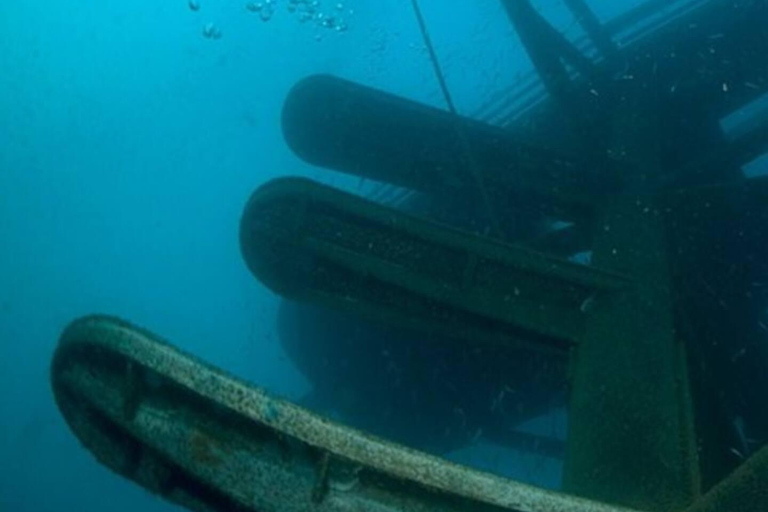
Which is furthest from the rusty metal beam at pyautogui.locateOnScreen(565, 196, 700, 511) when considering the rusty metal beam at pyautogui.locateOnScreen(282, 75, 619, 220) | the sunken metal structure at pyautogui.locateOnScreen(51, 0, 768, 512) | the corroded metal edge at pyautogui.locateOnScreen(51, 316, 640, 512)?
the corroded metal edge at pyautogui.locateOnScreen(51, 316, 640, 512)

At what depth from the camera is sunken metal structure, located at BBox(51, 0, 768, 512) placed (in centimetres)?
230

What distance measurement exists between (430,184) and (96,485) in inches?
2676

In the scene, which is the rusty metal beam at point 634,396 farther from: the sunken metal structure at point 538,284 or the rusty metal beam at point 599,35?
the rusty metal beam at point 599,35

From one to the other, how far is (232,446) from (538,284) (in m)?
3.22

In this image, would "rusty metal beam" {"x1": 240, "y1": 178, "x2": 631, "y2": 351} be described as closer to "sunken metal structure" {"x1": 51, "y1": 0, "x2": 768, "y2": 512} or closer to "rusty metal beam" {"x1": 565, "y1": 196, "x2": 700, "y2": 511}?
"sunken metal structure" {"x1": 51, "y1": 0, "x2": 768, "y2": 512}

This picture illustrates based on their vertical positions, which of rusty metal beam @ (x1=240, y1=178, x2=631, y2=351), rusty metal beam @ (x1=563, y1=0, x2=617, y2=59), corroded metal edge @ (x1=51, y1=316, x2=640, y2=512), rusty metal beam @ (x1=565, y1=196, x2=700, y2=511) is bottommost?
rusty metal beam @ (x1=565, y1=196, x2=700, y2=511)

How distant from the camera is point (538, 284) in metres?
5.22

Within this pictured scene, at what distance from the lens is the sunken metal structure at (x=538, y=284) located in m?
2.30

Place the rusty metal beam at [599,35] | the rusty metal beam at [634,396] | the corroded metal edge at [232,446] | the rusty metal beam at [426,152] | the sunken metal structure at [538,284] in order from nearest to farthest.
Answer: the corroded metal edge at [232,446] < the sunken metal structure at [538,284] < the rusty metal beam at [634,396] < the rusty metal beam at [426,152] < the rusty metal beam at [599,35]

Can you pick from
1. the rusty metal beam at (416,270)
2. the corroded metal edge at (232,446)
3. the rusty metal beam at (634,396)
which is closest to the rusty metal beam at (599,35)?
the rusty metal beam at (634,396)

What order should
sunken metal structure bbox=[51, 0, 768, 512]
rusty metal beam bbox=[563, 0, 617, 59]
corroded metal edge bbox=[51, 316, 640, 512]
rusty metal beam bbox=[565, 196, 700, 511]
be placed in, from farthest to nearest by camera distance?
rusty metal beam bbox=[563, 0, 617, 59] < rusty metal beam bbox=[565, 196, 700, 511] < sunken metal structure bbox=[51, 0, 768, 512] < corroded metal edge bbox=[51, 316, 640, 512]

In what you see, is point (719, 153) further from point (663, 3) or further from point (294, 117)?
point (294, 117)

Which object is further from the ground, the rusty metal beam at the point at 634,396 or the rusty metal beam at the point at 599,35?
the rusty metal beam at the point at 599,35

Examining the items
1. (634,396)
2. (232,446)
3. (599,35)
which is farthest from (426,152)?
(232,446)
